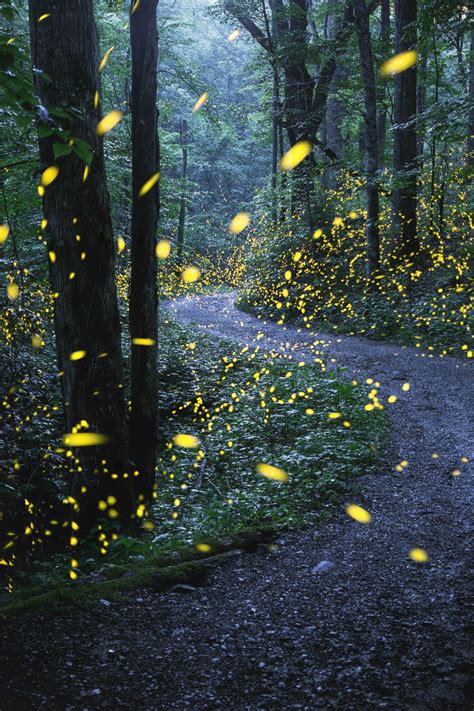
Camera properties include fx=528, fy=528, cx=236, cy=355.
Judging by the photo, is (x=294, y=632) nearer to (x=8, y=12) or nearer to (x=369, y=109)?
(x=8, y=12)

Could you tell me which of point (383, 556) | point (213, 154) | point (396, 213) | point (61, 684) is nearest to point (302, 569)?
point (383, 556)

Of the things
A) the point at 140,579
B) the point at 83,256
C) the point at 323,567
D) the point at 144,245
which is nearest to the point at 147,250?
the point at 144,245

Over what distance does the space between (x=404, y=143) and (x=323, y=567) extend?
13.1 metres

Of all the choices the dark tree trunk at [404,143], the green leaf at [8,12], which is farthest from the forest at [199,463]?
the dark tree trunk at [404,143]

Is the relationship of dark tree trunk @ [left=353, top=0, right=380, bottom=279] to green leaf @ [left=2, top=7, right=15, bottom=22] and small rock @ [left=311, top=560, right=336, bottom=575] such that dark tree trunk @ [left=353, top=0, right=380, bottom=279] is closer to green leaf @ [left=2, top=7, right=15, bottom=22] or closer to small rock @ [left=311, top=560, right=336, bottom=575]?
small rock @ [left=311, top=560, right=336, bottom=575]

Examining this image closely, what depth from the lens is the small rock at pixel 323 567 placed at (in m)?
4.19

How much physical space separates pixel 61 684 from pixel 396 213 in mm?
14059

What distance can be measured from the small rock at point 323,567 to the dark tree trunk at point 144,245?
2.46 metres

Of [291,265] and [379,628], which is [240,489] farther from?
[291,265]

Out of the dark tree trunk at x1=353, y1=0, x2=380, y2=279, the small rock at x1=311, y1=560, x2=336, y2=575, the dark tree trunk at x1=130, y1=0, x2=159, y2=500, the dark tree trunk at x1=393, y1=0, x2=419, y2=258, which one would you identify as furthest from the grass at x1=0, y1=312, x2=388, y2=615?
the dark tree trunk at x1=393, y1=0, x2=419, y2=258

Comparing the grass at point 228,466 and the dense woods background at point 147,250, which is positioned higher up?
the dense woods background at point 147,250

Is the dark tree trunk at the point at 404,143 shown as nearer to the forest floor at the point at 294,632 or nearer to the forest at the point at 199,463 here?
the forest at the point at 199,463

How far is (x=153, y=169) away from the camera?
18.3ft

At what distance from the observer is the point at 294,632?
3355 mm
